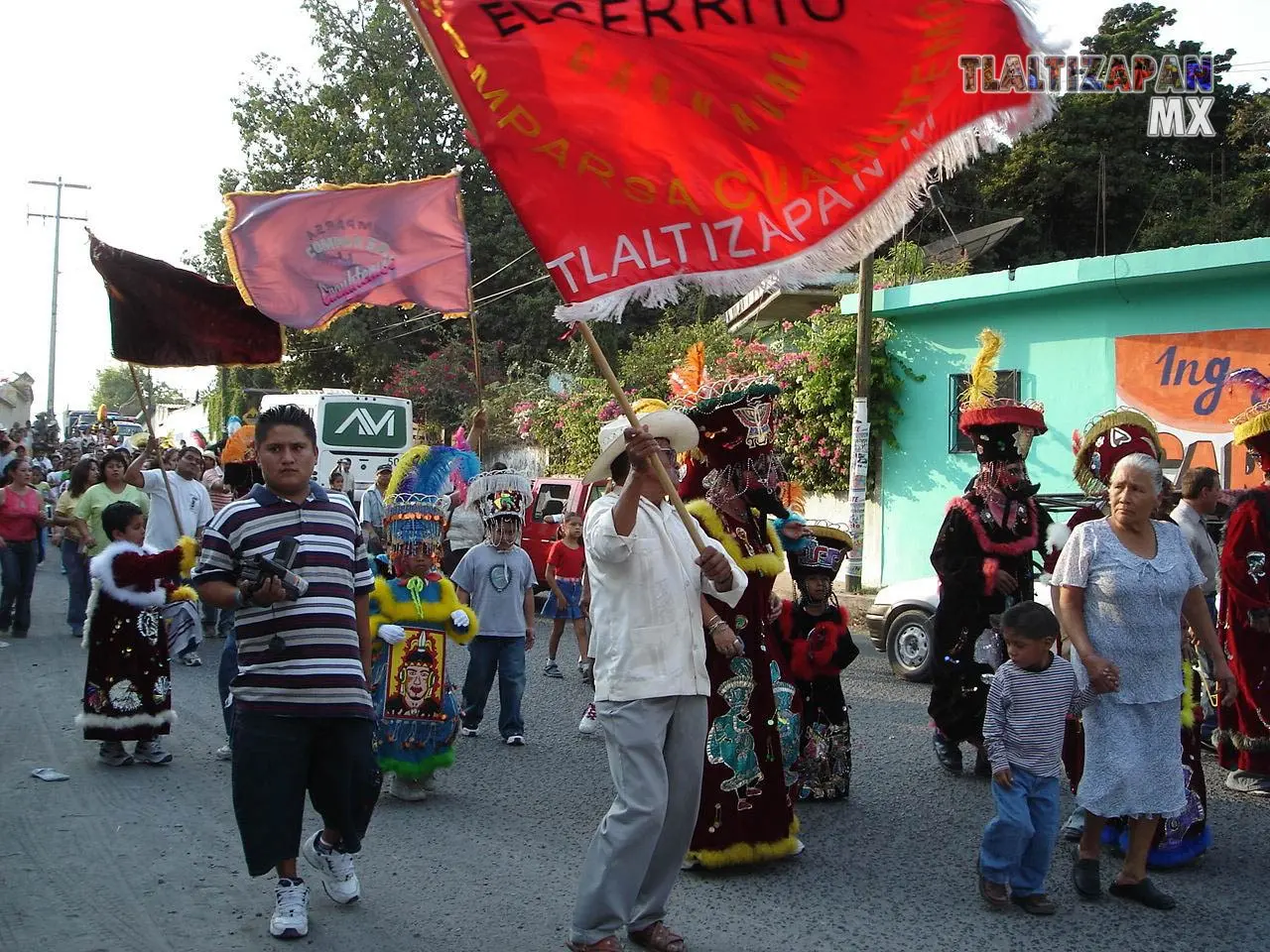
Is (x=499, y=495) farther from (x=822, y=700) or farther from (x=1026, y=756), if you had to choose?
(x=1026, y=756)

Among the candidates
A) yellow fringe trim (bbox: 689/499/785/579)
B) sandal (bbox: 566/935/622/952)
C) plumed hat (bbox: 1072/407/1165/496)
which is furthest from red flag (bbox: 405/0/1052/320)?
plumed hat (bbox: 1072/407/1165/496)

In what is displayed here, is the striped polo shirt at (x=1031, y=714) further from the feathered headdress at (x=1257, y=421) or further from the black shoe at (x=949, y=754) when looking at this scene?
the feathered headdress at (x=1257, y=421)

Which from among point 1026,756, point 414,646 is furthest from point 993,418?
point 414,646

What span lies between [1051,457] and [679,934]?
40.9 ft

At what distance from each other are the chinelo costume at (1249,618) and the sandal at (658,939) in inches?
143

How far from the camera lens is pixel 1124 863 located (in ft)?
16.8

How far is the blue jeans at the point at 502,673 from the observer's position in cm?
804

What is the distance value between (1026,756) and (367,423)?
21.6 m

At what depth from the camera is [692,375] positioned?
620cm

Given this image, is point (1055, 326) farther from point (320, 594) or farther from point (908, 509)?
point (320, 594)

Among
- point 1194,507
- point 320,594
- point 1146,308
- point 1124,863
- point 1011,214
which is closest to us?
point 320,594

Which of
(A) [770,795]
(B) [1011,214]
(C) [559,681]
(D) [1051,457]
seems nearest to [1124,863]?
(A) [770,795]

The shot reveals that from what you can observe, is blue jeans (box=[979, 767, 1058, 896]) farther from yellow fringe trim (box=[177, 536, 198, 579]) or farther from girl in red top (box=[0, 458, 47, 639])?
girl in red top (box=[0, 458, 47, 639])

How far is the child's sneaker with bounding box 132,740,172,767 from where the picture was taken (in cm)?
744
